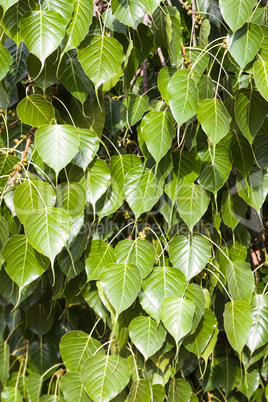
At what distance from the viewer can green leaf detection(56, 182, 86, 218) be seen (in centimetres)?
101

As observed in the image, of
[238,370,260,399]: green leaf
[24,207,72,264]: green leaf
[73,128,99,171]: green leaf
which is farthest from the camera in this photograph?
[238,370,260,399]: green leaf

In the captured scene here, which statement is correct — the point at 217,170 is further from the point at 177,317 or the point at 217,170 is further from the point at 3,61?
the point at 3,61

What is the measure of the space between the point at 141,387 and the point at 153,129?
2.01ft

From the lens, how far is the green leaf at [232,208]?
1141mm

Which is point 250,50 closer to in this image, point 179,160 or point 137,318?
point 179,160

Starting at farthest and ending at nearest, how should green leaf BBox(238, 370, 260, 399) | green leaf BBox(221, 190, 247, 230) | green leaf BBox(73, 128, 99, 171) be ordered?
green leaf BBox(238, 370, 260, 399)
green leaf BBox(221, 190, 247, 230)
green leaf BBox(73, 128, 99, 171)

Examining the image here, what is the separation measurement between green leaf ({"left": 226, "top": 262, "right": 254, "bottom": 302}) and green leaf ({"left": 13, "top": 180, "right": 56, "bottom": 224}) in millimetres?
475

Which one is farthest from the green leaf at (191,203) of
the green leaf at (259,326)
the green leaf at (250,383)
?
the green leaf at (250,383)

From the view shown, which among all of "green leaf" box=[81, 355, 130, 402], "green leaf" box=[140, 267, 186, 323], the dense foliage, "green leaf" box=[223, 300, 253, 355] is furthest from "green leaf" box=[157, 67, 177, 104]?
"green leaf" box=[81, 355, 130, 402]

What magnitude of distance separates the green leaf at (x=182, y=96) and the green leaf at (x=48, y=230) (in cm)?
33

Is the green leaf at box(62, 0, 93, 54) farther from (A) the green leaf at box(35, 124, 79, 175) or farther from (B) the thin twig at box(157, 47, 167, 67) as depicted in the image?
(B) the thin twig at box(157, 47, 167, 67)

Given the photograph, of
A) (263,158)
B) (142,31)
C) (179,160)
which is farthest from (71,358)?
(142,31)

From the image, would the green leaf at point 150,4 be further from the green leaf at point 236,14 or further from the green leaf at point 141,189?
the green leaf at point 141,189

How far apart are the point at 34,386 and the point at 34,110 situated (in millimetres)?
843
